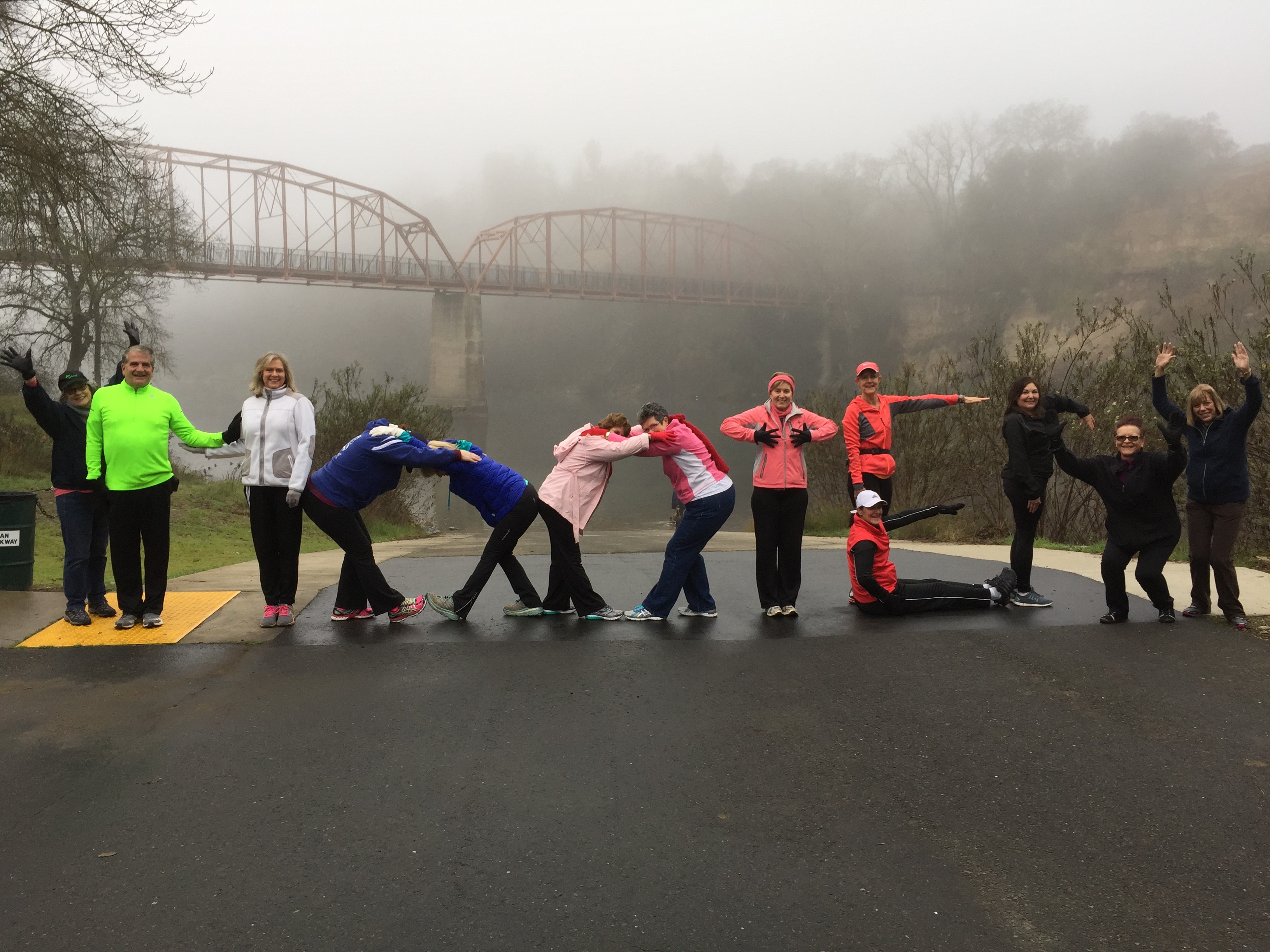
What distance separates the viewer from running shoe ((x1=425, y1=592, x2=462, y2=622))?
24.2 feet

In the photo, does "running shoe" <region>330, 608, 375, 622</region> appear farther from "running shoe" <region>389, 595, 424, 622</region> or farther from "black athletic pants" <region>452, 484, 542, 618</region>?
"black athletic pants" <region>452, 484, 542, 618</region>

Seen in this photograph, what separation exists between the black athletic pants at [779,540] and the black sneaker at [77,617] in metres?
4.68

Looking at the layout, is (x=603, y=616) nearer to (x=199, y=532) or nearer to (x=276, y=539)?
(x=276, y=539)

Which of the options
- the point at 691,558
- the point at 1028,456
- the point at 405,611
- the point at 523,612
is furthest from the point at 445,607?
the point at 1028,456

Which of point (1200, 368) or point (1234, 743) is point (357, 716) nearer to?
point (1234, 743)

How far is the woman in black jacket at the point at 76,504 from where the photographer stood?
22.8ft

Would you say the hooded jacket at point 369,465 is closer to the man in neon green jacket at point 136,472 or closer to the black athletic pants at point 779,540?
the man in neon green jacket at point 136,472

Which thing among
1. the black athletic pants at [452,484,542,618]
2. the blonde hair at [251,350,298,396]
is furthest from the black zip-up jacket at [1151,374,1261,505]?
the blonde hair at [251,350,298,396]

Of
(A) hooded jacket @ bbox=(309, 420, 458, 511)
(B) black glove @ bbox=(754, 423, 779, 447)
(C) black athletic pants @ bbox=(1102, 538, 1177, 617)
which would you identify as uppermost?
(B) black glove @ bbox=(754, 423, 779, 447)

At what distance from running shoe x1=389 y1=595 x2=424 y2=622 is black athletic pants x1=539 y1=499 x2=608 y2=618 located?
92cm

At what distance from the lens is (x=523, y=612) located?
7570 millimetres

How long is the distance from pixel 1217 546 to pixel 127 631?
7352 mm

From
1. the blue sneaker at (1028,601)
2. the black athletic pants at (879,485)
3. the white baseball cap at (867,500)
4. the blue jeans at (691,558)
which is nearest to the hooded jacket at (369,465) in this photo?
the blue jeans at (691,558)

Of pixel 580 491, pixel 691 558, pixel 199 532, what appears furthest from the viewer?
pixel 199 532
